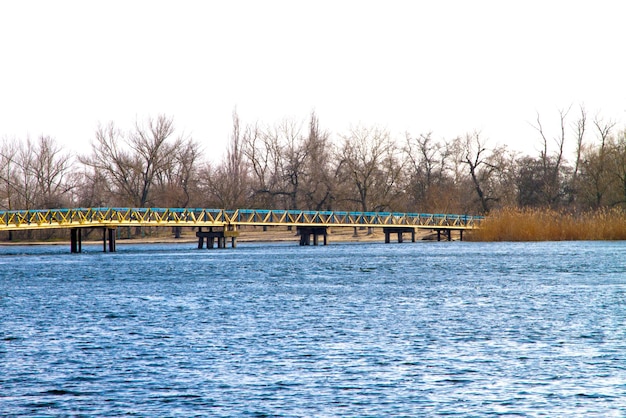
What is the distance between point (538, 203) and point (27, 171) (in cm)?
4943

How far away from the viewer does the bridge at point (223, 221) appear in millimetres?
63750

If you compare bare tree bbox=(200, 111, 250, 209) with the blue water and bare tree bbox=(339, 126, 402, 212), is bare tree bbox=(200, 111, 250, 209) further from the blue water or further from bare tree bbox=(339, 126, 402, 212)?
the blue water

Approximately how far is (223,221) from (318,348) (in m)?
56.8

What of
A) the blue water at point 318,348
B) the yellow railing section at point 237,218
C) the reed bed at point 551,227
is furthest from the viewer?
the yellow railing section at point 237,218

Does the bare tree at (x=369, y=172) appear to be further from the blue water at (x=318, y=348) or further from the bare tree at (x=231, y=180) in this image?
the blue water at (x=318, y=348)

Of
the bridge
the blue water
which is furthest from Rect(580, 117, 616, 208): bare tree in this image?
the blue water

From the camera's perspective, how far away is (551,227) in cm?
6078

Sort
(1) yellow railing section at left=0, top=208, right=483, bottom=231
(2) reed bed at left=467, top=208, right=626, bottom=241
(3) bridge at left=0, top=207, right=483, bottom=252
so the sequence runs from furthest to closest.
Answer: (1) yellow railing section at left=0, top=208, right=483, bottom=231
(3) bridge at left=0, top=207, right=483, bottom=252
(2) reed bed at left=467, top=208, right=626, bottom=241

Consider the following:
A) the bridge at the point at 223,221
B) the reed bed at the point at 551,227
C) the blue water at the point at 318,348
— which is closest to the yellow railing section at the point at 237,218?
the bridge at the point at 223,221

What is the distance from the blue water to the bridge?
31531 millimetres

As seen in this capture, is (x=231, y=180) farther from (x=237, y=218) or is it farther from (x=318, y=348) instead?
(x=318, y=348)

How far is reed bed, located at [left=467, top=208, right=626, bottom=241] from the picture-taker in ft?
190

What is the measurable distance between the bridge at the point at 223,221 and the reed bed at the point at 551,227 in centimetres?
1100

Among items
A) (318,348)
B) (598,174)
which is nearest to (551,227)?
(598,174)
